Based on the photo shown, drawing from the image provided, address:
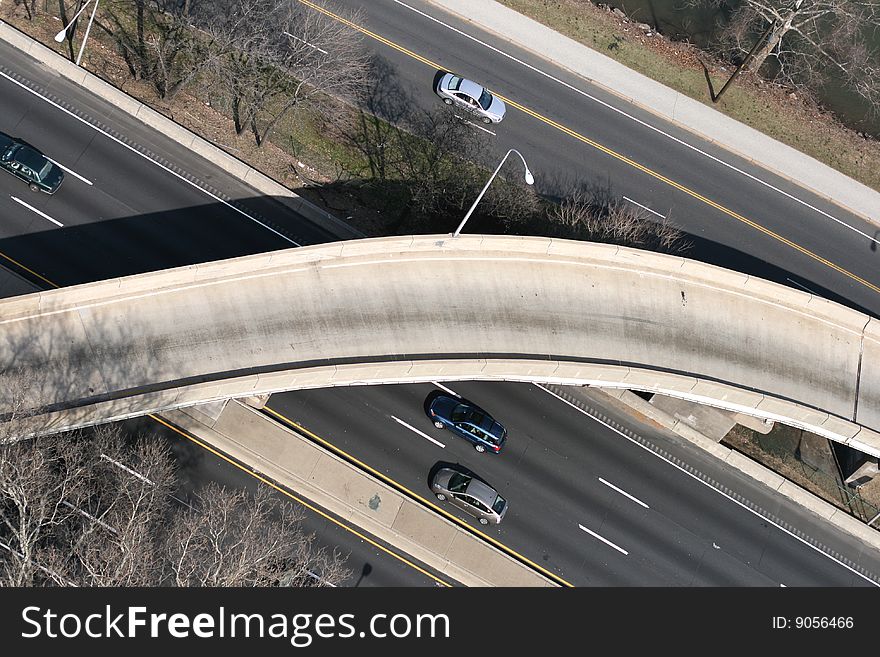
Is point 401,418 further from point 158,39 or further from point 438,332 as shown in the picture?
point 158,39

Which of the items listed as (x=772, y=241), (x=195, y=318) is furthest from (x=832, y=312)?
(x=195, y=318)

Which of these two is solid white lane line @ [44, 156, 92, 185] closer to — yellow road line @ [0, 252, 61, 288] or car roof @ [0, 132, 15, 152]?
car roof @ [0, 132, 15, 152]

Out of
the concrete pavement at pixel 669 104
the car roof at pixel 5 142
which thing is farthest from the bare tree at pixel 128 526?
the concrete pavement at pixel 669 104

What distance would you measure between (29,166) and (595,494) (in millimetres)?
35217

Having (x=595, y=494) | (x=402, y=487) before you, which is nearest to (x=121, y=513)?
(x=402, y=487)

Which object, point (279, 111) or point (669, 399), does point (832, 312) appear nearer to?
point (669, 399)

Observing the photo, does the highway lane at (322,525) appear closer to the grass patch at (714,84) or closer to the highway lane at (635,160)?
the highway lane at (635,160)

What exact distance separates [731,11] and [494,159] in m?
23.3

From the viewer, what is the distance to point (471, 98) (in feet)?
151

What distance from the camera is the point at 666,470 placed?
4222cm

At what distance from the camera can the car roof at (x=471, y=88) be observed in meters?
46.0

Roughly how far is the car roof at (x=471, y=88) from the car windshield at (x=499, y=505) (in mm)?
24122

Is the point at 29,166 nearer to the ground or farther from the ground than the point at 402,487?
farther from the ground

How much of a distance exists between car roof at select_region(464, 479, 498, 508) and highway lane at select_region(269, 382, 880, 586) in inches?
49.5
